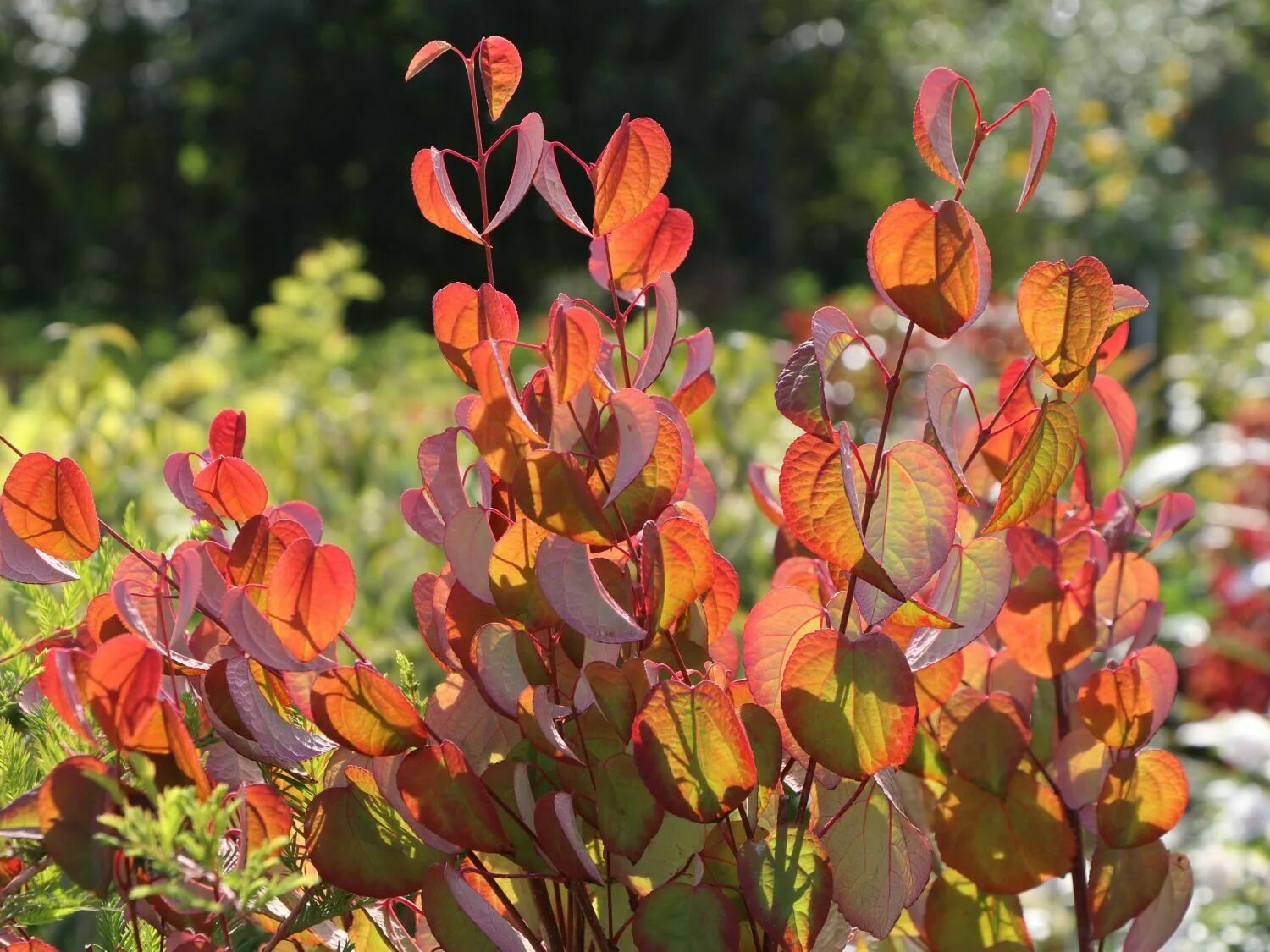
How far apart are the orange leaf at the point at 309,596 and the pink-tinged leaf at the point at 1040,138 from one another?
14.2 inches

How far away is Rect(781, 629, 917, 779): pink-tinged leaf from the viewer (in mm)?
583

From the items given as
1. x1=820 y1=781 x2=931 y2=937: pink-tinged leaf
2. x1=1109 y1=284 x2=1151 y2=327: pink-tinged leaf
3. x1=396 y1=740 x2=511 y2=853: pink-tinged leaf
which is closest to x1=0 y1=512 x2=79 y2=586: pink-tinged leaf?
x1=396 y1=740 x2=511 y2=853: pink-tinged leaf

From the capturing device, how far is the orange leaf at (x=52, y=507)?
641 millimetres

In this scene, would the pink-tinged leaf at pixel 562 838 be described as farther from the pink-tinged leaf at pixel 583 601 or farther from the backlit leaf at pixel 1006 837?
the backlit leaf at pixel 1006 837

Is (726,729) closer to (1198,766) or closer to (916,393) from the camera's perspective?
(1198,766)

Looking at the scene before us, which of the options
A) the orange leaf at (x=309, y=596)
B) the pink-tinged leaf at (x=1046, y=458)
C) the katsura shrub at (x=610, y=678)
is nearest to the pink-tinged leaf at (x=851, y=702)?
the katsura shrub at (x=610, y=678)

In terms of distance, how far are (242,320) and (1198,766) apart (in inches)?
488

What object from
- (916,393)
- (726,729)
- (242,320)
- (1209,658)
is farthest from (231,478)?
(242,320)

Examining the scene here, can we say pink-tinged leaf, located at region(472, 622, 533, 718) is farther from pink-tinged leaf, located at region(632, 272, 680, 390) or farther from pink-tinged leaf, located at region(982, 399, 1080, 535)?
pink-tinged leaf, located at region(982, 399, 1080, 535)

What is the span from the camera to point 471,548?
64cm

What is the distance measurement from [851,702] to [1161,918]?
1.08 feet

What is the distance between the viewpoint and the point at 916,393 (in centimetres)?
420

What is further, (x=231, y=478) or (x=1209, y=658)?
(x=1209, y=658)

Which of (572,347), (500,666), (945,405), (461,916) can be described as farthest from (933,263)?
(461,916)
